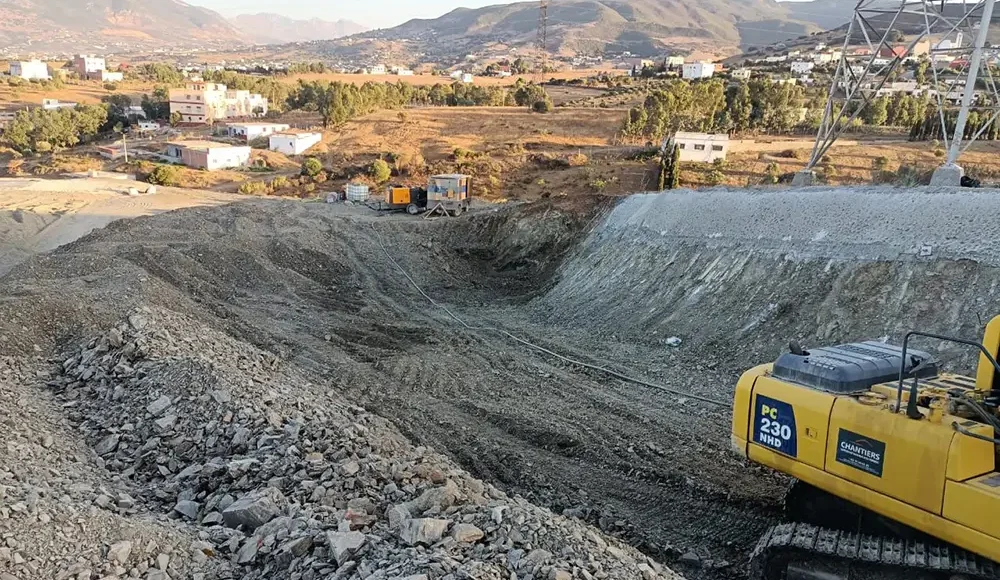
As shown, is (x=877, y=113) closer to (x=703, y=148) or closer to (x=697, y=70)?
(x=703, y=148)

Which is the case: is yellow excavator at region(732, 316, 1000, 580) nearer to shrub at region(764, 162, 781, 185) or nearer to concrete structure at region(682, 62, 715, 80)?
shrub at region(764, 162, 781, 185)

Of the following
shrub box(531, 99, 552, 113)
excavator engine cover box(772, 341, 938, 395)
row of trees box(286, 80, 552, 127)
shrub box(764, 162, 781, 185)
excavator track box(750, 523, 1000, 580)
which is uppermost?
row of trees box(286, 80, 552, 127)

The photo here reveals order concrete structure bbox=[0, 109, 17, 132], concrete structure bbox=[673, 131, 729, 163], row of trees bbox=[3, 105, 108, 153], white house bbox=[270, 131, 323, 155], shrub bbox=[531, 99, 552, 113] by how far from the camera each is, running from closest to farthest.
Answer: concrete structure bbox=[673, 131, 729, 163], white house bbox=[270, 131, 323, 155], row of trees bbox=[3, 105, 108, 153], shrub bbox=[531, 99, 552, 113], concrete structure bbox=[0, 109, 17, 132]

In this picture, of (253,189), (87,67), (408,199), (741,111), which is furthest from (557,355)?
(87,67)

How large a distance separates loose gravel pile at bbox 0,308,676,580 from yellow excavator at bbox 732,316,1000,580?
1.60 meters

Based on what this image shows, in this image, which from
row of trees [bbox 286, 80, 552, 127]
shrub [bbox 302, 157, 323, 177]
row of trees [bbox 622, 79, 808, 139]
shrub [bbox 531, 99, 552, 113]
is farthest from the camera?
row of trees [bbox 286, 80, 552, 127]

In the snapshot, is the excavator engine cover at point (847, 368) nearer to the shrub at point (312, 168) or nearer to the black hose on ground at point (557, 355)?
the black hose on ground at point (557, 355)

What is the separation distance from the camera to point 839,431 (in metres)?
5.93

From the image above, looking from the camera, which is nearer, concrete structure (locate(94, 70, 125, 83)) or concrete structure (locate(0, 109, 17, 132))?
concrete structure (locate(0, 109, 17, 132))

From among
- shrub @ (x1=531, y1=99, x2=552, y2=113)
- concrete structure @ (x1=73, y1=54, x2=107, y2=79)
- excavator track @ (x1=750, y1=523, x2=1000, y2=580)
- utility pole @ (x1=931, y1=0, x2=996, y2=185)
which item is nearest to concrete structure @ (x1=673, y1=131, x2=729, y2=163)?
utility pole @ (x1=931, y1=0, x2=996, y2=185)

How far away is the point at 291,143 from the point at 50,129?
24.5 metres

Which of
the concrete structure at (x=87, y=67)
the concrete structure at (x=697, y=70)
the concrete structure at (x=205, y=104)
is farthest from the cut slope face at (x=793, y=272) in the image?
the concrete structure at (x=87, y=67)

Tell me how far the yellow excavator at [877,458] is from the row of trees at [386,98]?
59.0 metres

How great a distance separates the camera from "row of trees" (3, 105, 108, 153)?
194 feet
